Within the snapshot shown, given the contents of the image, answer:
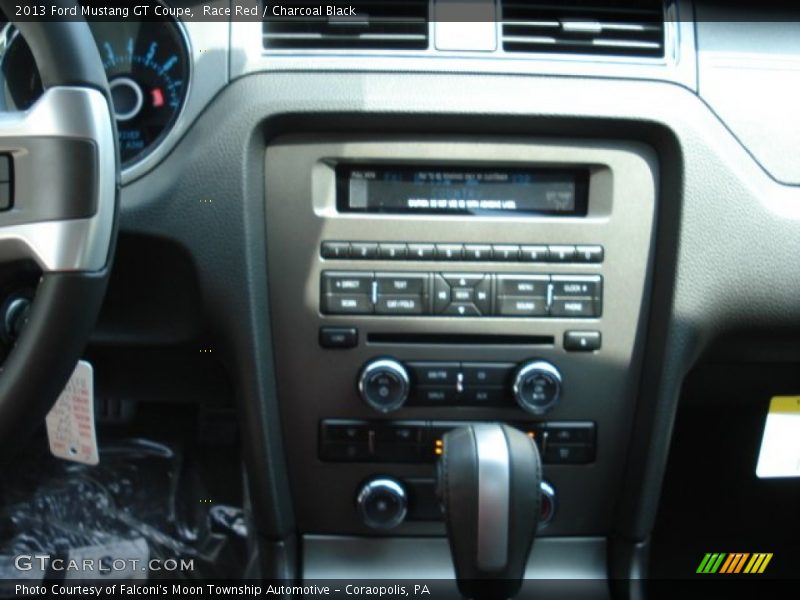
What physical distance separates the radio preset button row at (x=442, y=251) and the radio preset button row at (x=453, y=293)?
22 millimetres

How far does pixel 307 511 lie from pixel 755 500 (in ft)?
2.35

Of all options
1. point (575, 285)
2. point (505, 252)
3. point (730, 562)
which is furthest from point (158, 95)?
point (730, 562)

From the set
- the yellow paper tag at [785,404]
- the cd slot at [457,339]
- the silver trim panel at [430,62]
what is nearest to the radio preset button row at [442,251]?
the cd slot at [457,339]

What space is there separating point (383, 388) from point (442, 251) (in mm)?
192

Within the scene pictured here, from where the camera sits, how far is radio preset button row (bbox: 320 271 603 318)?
3.59 ft

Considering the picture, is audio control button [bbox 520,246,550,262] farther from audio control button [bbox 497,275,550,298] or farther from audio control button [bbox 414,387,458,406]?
audio control button [bbox 414,387,458,406]

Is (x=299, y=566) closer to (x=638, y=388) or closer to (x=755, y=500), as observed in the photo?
(x=638, y=388)

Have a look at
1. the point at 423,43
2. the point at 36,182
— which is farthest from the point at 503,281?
the point at 36,182

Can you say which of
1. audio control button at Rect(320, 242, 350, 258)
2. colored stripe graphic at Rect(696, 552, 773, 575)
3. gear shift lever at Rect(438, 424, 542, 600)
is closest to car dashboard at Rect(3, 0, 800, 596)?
audio control button at Rect(320, 242, 350, 258)

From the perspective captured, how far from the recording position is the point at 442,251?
3.57 ft

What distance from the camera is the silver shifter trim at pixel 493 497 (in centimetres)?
94

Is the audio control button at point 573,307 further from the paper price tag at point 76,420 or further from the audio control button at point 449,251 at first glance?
the paper price tag at point 76,420

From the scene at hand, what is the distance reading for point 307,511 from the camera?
1.21 metres

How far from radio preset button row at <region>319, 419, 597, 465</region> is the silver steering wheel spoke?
451mm
